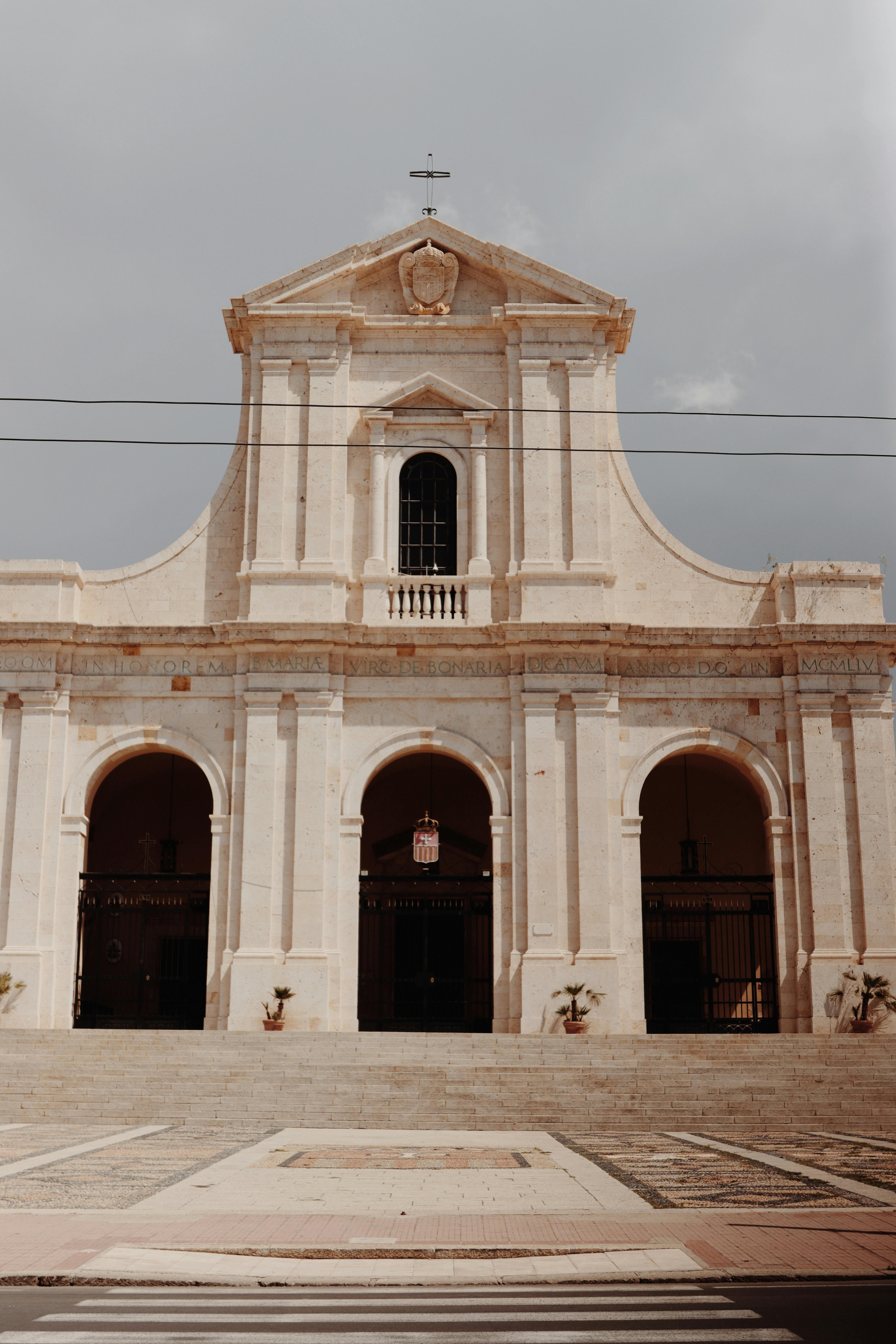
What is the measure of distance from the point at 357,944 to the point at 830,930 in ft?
30.1

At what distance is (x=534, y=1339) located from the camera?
682 centimetres

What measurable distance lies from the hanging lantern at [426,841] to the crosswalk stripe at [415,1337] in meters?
19.3

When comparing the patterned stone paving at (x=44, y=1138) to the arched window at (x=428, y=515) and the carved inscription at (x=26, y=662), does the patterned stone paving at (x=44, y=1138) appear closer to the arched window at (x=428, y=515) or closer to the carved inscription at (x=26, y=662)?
the carved inscription at (x=26, y=662)

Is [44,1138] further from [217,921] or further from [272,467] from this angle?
[272,467]

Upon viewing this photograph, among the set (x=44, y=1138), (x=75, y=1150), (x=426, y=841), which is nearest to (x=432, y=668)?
(x=426, y=841)

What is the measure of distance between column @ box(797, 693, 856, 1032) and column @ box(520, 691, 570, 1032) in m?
4.89

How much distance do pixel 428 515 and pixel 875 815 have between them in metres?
11.0

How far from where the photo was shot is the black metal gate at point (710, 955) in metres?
26.8

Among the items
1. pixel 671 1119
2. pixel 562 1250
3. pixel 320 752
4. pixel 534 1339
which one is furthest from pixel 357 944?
pixel 534 1339

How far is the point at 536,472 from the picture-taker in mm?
27875

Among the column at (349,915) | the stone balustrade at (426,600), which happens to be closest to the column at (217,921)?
the column at (349,915)

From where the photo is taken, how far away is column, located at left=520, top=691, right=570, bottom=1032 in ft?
82.4

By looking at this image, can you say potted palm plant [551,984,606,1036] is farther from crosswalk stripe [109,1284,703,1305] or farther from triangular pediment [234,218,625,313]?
crosswalk stripe [109,1284,703,1305]

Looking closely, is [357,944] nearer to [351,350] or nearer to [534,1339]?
[351,350]
